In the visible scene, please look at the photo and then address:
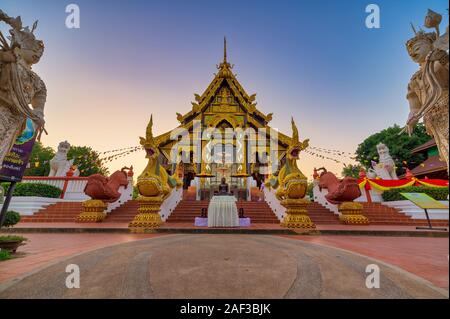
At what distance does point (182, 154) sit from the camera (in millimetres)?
16328

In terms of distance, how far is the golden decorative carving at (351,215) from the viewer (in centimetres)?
804

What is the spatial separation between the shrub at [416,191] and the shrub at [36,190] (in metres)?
18.1

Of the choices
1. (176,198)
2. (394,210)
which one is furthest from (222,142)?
(394,210)

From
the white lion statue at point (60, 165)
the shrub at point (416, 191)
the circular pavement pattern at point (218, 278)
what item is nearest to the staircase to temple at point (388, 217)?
the shrub at point (416, 191)

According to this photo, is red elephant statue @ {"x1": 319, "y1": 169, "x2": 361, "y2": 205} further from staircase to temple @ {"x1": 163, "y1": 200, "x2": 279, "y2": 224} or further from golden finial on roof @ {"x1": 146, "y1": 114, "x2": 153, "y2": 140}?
golden finial on roof @ {"x1": 146, "y1": 114, "x2": 153, "y2": 140}

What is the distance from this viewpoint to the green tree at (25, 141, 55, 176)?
2811 centimetres

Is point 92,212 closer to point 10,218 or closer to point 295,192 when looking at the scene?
point 10,218

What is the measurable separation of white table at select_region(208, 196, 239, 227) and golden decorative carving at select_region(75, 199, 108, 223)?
4900mm

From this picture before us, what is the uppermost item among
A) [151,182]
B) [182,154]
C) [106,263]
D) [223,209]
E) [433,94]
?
[182,154]

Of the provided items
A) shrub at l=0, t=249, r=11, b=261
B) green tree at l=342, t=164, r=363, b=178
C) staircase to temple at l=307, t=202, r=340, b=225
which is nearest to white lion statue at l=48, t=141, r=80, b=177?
shrub at l=0, t=249, r=11, b=261
